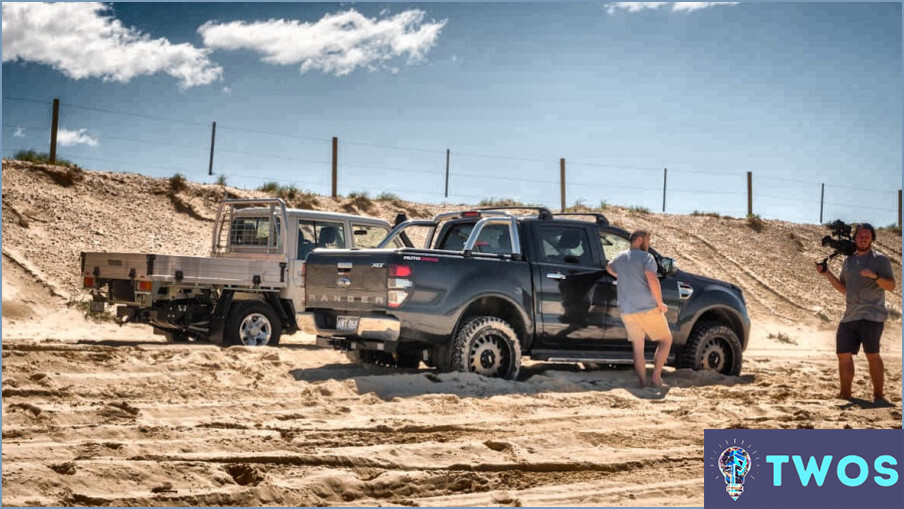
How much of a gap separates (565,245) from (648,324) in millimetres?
1359

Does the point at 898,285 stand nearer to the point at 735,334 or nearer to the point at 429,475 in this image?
the point at 735,334

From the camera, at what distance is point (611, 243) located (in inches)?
444

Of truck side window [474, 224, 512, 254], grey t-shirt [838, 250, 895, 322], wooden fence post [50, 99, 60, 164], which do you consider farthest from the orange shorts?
wooden fence post [50, 99, 60, 164]

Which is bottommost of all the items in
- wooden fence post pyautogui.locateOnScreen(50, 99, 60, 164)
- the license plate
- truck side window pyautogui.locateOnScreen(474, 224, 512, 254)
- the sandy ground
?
the sandy ground

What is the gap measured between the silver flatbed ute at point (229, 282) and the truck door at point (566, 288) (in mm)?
3282

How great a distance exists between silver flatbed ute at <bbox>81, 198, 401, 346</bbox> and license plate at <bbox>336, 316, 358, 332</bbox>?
2.31 meters

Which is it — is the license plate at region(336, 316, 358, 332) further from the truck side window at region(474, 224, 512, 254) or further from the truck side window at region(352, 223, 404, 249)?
the truck side window at region(352, 223, 404, 249)

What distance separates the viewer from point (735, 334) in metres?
11.9

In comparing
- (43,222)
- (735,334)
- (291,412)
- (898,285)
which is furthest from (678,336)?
(898,285)

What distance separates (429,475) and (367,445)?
806mm

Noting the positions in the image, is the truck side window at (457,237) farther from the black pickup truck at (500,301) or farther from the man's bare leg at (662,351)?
the man's bare leg at (662,351)

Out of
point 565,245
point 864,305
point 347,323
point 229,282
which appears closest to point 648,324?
point 565,245

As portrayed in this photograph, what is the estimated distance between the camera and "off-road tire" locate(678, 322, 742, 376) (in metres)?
11.4

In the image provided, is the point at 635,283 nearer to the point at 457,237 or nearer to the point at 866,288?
the point at 457,237
